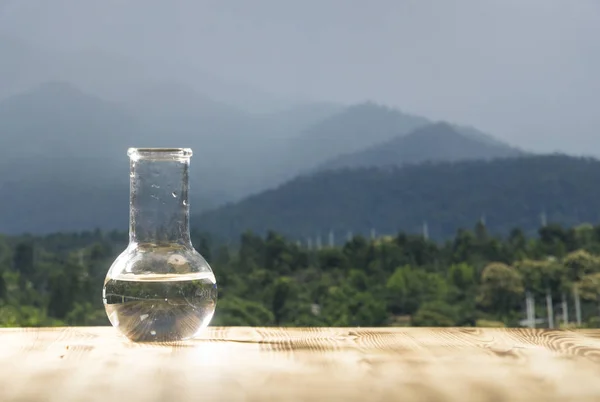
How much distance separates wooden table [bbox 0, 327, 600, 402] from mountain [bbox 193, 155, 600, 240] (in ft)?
31.4

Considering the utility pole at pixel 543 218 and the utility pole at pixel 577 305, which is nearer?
the utility pole at pixel 577 305

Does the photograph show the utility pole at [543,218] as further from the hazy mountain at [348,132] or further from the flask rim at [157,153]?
the flask rim at [157,153]

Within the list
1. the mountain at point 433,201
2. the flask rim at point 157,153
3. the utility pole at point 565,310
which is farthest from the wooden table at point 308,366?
the mountain at point 433,201

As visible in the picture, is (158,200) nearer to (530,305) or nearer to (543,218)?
(530,305)

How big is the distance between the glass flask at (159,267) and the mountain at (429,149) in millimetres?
11890

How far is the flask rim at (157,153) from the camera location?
3.27 feet

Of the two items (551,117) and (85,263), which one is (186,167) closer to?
(85,263)

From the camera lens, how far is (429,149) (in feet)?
43.5

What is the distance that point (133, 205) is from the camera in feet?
3.32

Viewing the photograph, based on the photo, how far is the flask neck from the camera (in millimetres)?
1004

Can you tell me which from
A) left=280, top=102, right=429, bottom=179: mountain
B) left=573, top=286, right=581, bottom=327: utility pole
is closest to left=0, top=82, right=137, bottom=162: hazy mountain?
left=280, top=102, right=429, bottom=179: mountain

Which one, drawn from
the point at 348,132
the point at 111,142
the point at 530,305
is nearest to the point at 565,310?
the point at 530,305

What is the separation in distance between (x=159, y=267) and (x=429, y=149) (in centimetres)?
1262

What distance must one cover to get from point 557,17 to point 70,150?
31.1 feet
